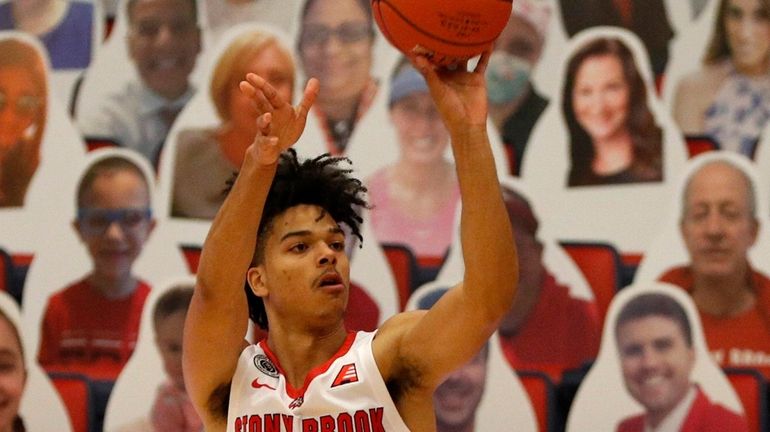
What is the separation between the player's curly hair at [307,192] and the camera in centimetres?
287

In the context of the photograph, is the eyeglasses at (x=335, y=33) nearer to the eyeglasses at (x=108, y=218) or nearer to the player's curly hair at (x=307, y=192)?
the eyeglasses at (x=108, y=218)

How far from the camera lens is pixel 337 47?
4516 millimetres

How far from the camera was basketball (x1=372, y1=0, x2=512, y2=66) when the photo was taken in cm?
234

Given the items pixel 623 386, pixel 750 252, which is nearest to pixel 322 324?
pixel 623 386

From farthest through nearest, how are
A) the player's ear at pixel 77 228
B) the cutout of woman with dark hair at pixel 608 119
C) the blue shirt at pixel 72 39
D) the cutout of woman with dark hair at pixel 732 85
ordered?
the blue shirt at pixel 72 39
the player's ear at pixel 77 228
the cutout of woman with dark hair at pixel 608 119
the cutout of woman with dark hair at pixel 732 85

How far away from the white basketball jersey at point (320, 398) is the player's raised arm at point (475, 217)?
357mm

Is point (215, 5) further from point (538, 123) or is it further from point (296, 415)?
point (296, 415)

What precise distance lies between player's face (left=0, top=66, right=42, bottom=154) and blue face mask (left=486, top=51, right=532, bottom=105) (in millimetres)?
2144

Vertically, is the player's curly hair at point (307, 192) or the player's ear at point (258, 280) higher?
the player's curly hair at point (307, 192)

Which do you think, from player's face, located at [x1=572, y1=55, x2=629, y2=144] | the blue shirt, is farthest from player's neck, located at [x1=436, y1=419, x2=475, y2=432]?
the blue shirt

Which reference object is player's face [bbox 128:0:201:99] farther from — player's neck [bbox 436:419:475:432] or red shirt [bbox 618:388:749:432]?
red shirt [bbox 618:388:749:432]

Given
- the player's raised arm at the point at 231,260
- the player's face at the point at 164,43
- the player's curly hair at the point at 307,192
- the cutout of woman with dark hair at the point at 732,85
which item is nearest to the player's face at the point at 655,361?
the cutout of woman with dark hair at the point at 732,85

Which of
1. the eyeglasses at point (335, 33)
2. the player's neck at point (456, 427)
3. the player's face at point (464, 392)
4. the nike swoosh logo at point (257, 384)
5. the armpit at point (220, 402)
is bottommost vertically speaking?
the player's neck at point (456, 427)

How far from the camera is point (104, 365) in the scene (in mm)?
4621
